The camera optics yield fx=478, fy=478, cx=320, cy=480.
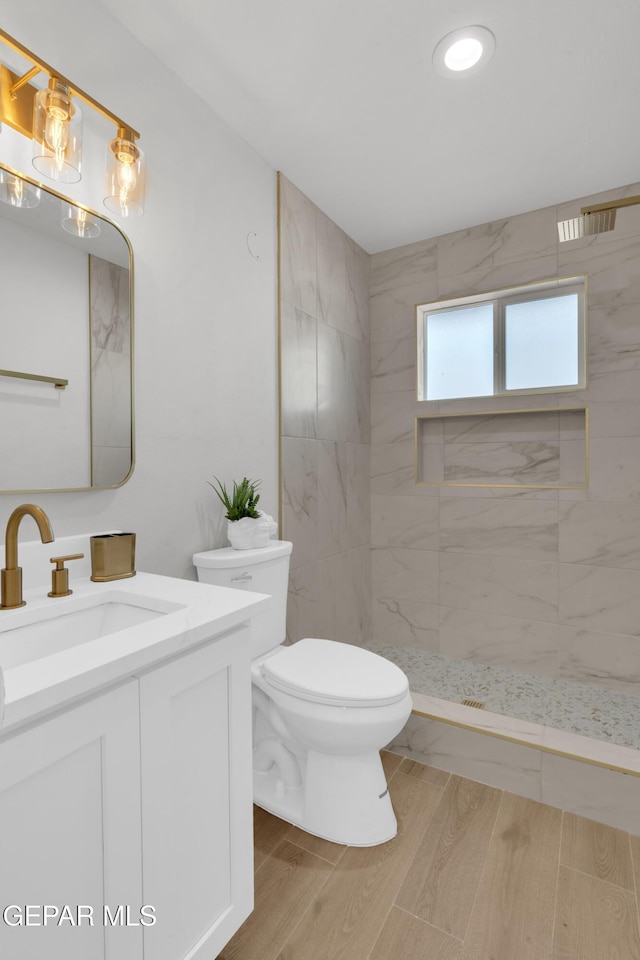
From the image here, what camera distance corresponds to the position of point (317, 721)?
4.50 ft

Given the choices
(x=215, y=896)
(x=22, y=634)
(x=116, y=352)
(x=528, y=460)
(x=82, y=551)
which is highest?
(x=116, y=352)

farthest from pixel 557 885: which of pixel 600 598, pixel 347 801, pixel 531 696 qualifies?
pixel 600 598

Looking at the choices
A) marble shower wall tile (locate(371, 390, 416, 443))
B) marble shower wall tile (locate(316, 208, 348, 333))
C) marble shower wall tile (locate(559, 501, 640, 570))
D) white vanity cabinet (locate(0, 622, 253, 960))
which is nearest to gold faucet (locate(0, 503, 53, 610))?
white vanity cabinet (locate(0, 622, 253, 960))

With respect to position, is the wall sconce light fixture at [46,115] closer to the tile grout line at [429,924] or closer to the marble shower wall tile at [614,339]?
the tile grout line at [429,924]

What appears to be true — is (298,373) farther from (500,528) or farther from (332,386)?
(500,528)

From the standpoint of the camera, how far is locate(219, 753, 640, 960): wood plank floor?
1.15m

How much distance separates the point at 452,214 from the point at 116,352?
1.95 meters

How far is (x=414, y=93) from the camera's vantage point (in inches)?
66.6

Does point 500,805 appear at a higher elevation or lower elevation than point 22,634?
lower

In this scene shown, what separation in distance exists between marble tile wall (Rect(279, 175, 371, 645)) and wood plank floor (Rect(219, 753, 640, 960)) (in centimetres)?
87

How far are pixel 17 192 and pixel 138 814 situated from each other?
135 centimetres

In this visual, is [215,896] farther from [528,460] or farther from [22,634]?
[528,460]

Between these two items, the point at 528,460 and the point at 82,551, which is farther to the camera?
the point at 528,460

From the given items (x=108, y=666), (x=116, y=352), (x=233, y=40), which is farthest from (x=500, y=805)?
(x=233, y=40)
